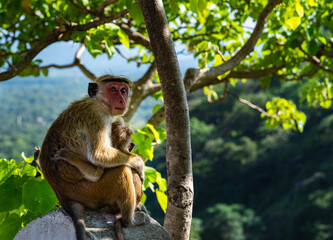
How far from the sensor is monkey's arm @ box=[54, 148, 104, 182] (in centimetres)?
241

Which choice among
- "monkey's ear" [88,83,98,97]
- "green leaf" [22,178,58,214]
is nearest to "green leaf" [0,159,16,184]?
"green leaf" [22,178,58,214]

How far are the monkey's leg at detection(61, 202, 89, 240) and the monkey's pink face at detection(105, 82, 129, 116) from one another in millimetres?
732

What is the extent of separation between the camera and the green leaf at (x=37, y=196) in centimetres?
245

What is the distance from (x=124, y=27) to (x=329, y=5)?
2.02 meters

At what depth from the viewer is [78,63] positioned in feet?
16.9

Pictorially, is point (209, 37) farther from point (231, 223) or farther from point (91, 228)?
point (231, 223)

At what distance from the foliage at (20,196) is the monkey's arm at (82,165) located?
0.75ft

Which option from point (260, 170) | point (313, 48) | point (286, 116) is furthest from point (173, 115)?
point (260, 170)

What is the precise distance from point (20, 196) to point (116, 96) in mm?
868

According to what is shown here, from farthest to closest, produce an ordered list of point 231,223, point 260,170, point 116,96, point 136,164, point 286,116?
point 260,170 → point 231,223 → point 286,116 → point 116,96 → point 136,164

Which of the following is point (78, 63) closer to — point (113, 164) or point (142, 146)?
point (142, 146)

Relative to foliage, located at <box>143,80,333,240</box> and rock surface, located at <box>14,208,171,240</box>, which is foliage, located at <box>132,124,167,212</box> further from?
foliage, located at <box>143,80,333,240</box>

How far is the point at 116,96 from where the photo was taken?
2795 millimetres

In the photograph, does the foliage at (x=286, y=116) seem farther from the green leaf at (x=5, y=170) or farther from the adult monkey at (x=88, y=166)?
the green leaf at (x=5, y=170)
